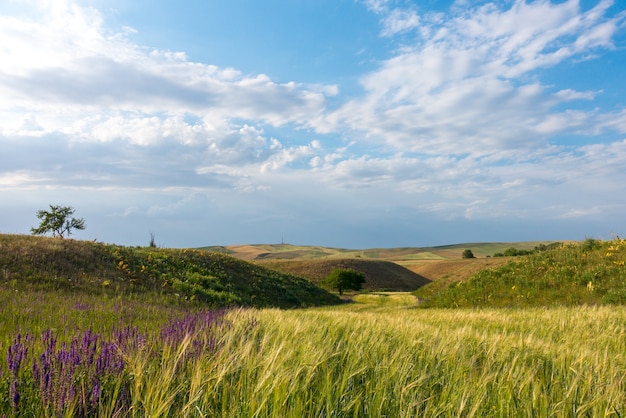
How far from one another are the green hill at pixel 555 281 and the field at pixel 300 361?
159 mm

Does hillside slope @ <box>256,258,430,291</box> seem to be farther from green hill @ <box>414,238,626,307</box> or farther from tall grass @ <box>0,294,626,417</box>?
tall grass @ <box>0,294,626,417</box>

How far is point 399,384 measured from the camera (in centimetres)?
291

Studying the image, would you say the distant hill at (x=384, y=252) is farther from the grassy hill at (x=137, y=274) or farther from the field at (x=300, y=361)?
the field at (x=300, y=361)

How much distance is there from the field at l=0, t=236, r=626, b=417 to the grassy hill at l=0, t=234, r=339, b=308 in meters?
0.34

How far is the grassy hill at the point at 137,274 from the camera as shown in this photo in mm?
16953

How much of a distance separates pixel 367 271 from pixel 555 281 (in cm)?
4376

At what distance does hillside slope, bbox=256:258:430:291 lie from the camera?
56.6 meters

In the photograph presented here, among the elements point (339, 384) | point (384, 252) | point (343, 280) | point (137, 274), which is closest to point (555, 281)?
point (339, 384)

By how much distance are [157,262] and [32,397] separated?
80.0 feet

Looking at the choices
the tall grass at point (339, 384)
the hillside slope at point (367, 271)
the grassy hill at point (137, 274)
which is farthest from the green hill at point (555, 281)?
the hillside slope at point (367, 271)

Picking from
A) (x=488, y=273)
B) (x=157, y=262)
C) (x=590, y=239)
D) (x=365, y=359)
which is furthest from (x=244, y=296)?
(x=365, y=359)

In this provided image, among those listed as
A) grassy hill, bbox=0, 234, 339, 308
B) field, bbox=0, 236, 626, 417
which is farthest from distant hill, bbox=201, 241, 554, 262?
field, bbox=0, 236, 626, 417

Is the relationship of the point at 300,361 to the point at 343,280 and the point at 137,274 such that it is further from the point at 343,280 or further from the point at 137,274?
the point at 343,280

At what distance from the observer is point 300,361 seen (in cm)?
312
